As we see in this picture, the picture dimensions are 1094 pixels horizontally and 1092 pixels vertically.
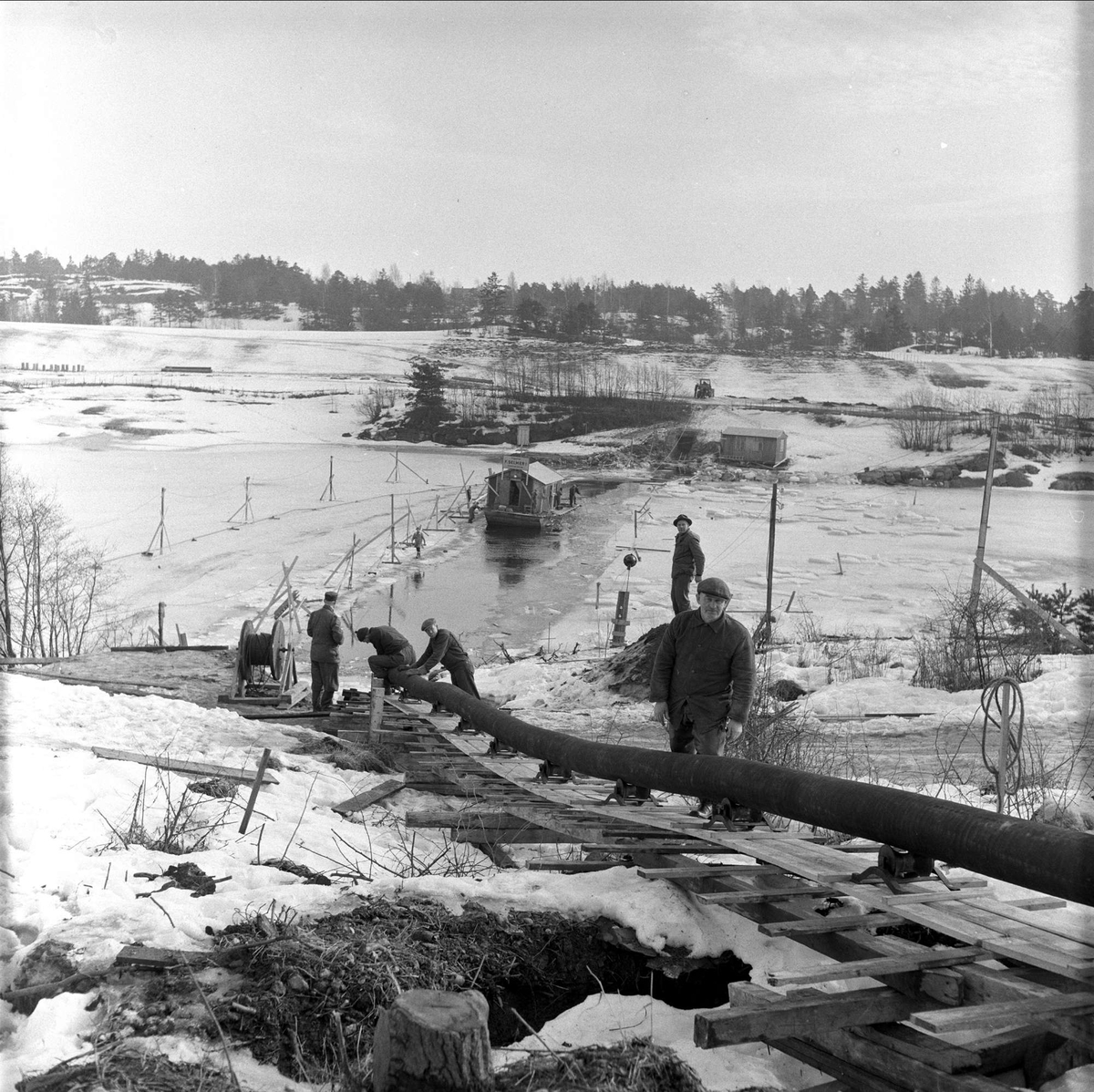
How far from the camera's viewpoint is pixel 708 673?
7.36 meters

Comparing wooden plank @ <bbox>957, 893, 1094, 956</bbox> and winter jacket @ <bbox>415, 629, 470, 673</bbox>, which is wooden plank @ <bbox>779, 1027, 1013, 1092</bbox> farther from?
winter jacket @ <bbox>415, 629, 470, 673</bbox>

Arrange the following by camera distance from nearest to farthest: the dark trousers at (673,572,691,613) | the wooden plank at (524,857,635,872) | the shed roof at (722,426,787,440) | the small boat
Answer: the wooden plank at (524,857,635,872)
the dark trousers at (673,572,691,613)
the small boat
the shed roof at (722,426,787,440)

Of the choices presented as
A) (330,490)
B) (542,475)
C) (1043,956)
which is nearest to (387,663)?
(1043,956)

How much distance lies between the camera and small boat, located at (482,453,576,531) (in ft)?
189

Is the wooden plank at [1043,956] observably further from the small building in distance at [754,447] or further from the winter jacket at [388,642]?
the small building in distance at [754,447]

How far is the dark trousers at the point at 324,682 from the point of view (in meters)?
14.6

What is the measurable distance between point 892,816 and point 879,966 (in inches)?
37.5

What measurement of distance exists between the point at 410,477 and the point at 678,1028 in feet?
228

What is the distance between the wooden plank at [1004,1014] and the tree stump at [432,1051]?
4.67 ft

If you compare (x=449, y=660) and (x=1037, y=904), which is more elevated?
(x=1037, y=904)

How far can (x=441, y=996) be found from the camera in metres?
3.28

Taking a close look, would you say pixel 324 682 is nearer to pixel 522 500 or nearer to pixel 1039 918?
pixel 1039 918

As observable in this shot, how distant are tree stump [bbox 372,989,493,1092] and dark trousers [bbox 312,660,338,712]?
11.6 m

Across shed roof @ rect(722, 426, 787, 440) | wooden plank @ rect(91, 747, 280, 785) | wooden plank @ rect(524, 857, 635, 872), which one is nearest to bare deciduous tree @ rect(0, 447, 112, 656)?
wooden plank @ rect(91, 747, 280, 785)
